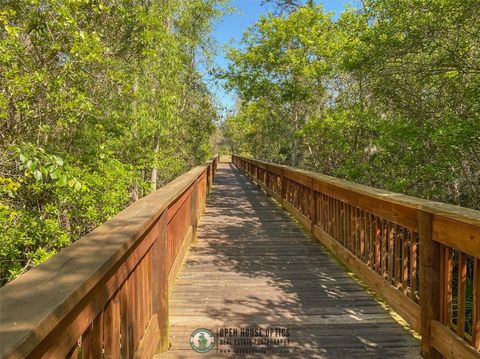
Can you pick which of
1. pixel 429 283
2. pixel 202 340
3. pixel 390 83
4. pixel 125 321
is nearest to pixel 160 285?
pixel 202 340

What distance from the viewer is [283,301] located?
3922mm

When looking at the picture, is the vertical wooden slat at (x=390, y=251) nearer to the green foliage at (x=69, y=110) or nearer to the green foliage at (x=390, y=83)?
the green foliage at (x=69, y=110)

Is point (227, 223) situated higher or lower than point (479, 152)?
lower

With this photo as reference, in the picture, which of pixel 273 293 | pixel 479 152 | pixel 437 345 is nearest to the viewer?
pixel 437 345

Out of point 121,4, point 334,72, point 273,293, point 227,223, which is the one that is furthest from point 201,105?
point 273,293

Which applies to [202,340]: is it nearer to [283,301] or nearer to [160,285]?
[160,285]

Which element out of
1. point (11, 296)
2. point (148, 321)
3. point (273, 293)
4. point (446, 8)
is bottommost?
point (273, 293)

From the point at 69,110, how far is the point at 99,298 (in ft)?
24.7

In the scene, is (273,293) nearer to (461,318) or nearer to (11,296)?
(461,318)

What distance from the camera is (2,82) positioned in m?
7.13

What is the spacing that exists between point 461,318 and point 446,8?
6915 mm

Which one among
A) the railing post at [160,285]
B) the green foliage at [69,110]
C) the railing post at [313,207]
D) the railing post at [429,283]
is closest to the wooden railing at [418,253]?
the railing post at [429,283]

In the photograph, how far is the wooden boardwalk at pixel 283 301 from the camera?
9.99 feet

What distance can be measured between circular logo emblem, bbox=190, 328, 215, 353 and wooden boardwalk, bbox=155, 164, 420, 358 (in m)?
0.05
